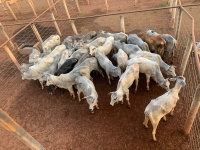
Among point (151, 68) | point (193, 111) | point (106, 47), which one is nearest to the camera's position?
point (193, 111)

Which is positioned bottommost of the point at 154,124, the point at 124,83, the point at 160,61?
the point at 154,124

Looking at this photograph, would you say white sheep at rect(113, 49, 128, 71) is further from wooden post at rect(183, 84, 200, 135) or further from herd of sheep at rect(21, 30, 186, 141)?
wooden post at rect(183, 84, 200, 135)

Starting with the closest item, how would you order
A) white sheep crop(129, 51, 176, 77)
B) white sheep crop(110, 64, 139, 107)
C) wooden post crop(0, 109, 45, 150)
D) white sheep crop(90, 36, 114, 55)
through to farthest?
wooden post crop(0, 109, 45, 150)
white sheep crop(110, 64, 139, 107)
white sheep crop(129, 51, 176, 77)
white sheep crop(90, 36, 114, 55)

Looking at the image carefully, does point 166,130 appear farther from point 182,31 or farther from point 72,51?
point 182,31

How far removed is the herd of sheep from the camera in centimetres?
592

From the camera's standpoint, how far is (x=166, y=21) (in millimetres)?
10375

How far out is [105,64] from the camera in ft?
22.4

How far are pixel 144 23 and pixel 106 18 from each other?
2.72 meters

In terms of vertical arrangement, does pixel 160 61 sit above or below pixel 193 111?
below

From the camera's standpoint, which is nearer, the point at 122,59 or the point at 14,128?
the point at 14,128

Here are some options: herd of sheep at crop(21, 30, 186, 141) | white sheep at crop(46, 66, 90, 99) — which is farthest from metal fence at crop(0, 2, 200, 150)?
white sheep at crop(46, 66, 90, 99)

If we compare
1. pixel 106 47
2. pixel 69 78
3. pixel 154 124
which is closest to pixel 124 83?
pixel 154 124

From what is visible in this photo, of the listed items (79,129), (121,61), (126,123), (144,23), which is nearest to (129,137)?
(126,123)

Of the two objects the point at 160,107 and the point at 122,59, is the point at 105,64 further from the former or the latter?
the point at 160,107
